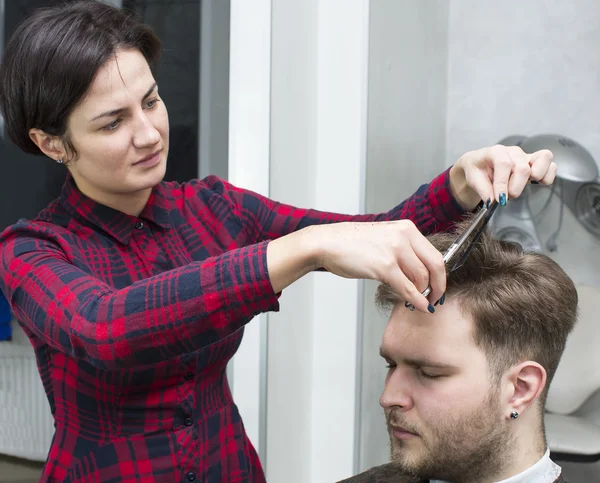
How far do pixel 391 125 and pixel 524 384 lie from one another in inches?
74.3

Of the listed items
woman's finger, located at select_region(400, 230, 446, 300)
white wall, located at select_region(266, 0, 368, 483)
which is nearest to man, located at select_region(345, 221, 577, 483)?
woman's finger, located at select_region(400, 230, 446, 300)

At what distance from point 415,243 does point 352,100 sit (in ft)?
6.82

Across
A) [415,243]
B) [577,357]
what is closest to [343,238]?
[415,243]

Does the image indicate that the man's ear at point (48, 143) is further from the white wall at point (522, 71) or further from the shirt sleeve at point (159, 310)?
the white wall at point (522, 71)

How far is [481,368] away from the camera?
1.50 meters

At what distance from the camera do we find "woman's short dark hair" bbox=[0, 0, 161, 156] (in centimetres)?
135

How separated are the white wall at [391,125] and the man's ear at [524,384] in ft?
5.06

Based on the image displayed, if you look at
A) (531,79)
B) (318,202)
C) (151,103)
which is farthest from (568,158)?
(151,103)

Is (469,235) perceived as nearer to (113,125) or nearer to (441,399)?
(441,399)

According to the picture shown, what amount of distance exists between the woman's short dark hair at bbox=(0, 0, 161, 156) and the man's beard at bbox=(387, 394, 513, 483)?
86 centimetres

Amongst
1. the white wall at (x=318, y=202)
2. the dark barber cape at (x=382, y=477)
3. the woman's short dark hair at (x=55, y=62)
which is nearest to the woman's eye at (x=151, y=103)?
the woman's short dark hair at (x=55, y=62)

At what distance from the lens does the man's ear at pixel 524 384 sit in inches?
59.2

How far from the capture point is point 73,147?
1.43m

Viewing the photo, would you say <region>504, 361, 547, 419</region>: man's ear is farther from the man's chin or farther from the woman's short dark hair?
the woman's short dark hair
